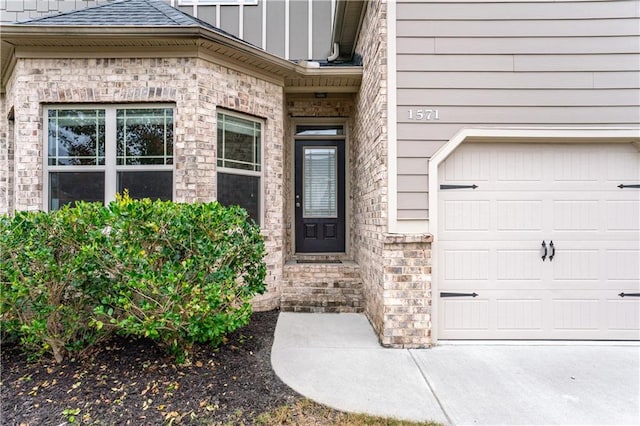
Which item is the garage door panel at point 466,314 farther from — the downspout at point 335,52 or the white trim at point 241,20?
the white trim at point 241,20

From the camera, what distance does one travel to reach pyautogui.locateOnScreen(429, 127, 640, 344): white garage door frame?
3326 mm

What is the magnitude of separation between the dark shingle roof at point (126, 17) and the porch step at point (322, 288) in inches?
132

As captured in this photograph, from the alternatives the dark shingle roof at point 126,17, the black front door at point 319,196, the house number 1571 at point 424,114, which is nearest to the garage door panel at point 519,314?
the house number 1571 at point 424,114

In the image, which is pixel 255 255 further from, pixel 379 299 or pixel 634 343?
pixel 634 343

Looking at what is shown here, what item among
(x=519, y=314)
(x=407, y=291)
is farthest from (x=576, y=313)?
(x=407, y=291)

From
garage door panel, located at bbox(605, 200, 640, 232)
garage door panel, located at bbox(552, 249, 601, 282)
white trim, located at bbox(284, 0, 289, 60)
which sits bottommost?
garage door panel, located at bbox(552, 249, 601, 282)

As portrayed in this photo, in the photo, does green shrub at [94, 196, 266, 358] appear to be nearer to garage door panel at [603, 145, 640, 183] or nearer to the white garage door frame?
the white garage door frame

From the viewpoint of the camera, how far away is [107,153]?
3898mm

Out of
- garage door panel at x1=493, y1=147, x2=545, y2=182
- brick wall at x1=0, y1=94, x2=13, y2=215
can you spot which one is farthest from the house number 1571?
brick wall at x1=0, y1=94, x2=13, y2=215

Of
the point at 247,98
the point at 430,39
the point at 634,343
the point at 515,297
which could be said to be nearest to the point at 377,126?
the point at 430,39

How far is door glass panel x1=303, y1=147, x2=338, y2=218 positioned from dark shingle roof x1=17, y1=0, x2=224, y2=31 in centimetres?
241

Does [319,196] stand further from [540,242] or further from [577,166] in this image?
[577,166]

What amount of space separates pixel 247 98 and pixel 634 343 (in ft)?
17.3

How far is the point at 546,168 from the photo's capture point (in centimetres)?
349
